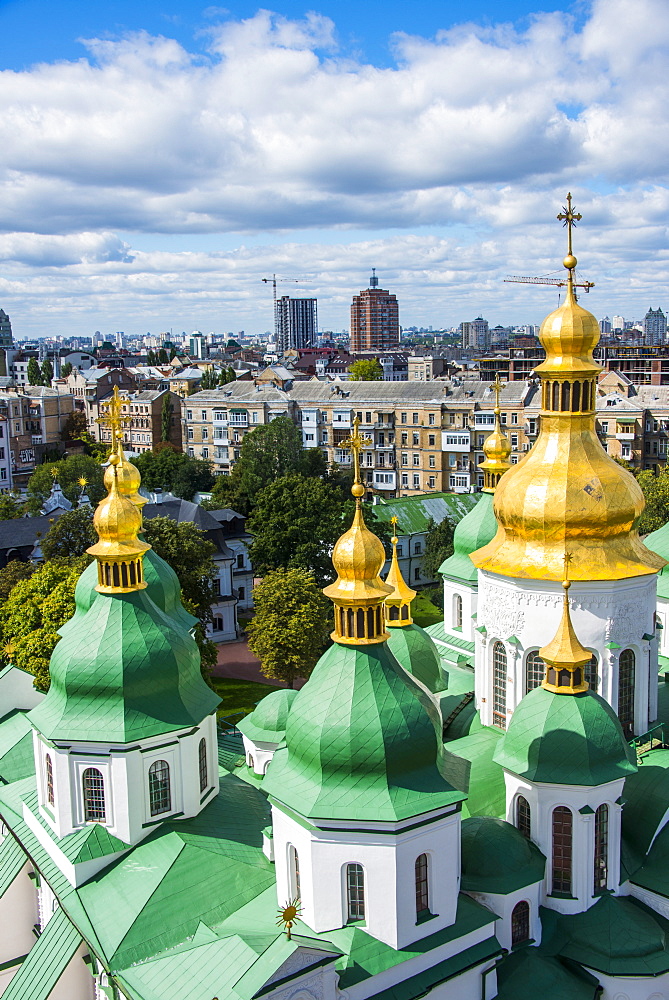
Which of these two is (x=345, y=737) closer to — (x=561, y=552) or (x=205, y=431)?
(x=561, y=552)

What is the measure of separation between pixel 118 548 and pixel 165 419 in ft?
295

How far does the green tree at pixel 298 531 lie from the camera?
46.3 metres

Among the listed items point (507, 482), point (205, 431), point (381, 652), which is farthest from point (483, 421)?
point (381, 652)

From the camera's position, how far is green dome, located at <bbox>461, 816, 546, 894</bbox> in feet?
55.6

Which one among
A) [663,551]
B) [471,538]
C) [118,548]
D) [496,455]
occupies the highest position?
[496,455]

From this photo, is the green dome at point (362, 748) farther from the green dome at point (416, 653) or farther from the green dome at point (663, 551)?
the green dome at point (663, 551)

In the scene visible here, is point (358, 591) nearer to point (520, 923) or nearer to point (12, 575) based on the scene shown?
point (520, 923)

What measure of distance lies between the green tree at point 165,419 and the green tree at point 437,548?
5812 cm

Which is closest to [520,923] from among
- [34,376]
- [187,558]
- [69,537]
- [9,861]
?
[9,861]

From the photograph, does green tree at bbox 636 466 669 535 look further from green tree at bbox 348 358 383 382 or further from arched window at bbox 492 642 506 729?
green tree at bbox 348 358 383 382

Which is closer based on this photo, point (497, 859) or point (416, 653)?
point (497, 859)

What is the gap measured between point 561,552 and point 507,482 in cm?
211

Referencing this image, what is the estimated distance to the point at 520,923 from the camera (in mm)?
17422

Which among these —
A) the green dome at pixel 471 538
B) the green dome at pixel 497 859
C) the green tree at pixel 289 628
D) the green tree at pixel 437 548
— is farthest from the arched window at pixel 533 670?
the green tree at pixel 437 548
